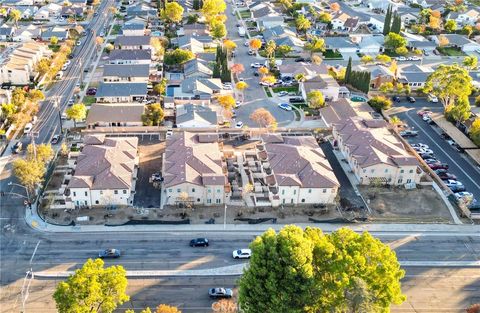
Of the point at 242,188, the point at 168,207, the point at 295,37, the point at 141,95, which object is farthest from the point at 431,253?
the point at 295,37

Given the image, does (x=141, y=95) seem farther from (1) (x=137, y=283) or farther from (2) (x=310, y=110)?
(1) (x=137, y=283)

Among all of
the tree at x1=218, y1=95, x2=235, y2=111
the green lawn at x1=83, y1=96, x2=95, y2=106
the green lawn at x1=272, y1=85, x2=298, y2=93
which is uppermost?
the tree at x1=218, y1=95, x2=235, y2=111

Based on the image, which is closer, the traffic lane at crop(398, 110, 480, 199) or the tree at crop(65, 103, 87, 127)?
the traffic lane at crop(398, 110, 480, 199)

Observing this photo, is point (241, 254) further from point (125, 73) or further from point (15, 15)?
point (15, 15)

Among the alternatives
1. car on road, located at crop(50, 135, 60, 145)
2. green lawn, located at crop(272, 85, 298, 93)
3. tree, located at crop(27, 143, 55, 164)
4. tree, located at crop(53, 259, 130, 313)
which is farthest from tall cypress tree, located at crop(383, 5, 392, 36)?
tree, located at crop(53, 259, 130, 313)

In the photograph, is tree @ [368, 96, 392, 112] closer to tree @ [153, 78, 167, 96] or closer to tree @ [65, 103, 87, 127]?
tree @ [153, 78, 167, 96]

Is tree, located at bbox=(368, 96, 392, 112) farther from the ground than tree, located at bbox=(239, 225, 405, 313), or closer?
closer

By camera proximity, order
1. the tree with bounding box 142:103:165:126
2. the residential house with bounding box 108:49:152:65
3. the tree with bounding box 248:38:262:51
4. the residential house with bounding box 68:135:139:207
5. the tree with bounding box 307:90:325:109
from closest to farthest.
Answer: the residential house with bounding box 68:135:139:207
the tree with bounding box 142:103:165:126
the tree with bounding box 307:90:325:109
the residential house with bounding box 108:49:152:65
the tree with bounding box 248:38:262:51
